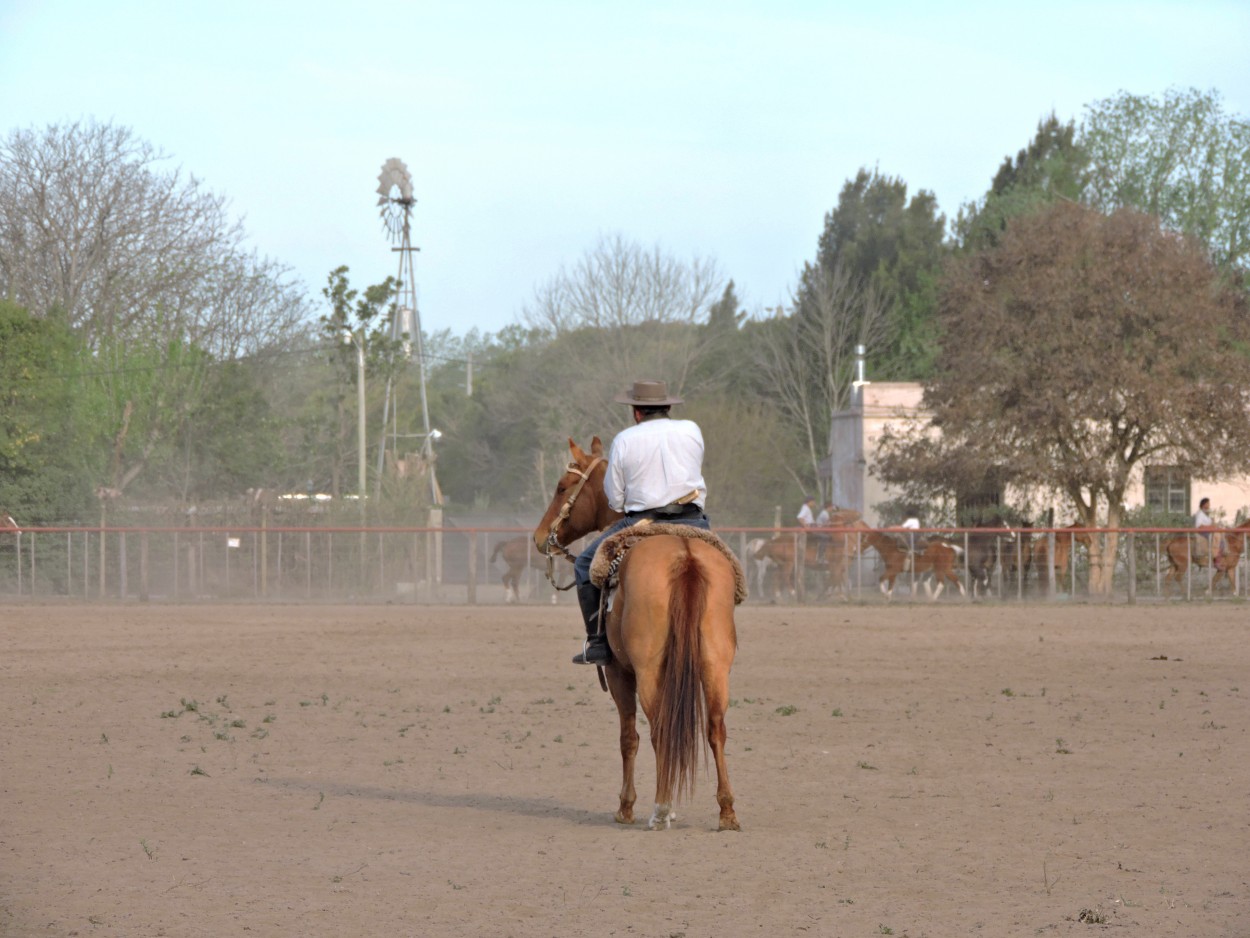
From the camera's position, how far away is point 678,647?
28.3ft

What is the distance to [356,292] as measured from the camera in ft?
162

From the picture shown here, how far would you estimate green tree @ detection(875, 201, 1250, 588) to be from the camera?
35.8 m

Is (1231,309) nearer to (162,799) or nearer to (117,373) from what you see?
(117,373)

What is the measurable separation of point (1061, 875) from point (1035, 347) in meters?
29.7

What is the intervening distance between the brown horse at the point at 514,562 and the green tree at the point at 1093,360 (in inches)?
384

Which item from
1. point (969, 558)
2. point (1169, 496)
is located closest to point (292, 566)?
point (969, 558)

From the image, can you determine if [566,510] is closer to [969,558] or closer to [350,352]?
[969,558]

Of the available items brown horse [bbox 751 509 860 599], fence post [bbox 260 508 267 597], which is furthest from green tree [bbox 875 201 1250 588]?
fence post [bbox 260 508 267 597]

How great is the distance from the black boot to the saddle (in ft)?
0.79

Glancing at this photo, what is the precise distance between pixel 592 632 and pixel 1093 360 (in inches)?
1104

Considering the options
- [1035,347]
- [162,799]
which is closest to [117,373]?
[1035,347]

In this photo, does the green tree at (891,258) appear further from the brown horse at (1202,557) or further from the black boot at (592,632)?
the black boot at (592,632)

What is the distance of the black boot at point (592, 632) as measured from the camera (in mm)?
9367

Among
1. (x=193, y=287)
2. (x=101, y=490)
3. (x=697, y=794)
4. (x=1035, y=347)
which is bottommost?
(x=697, y=794)
